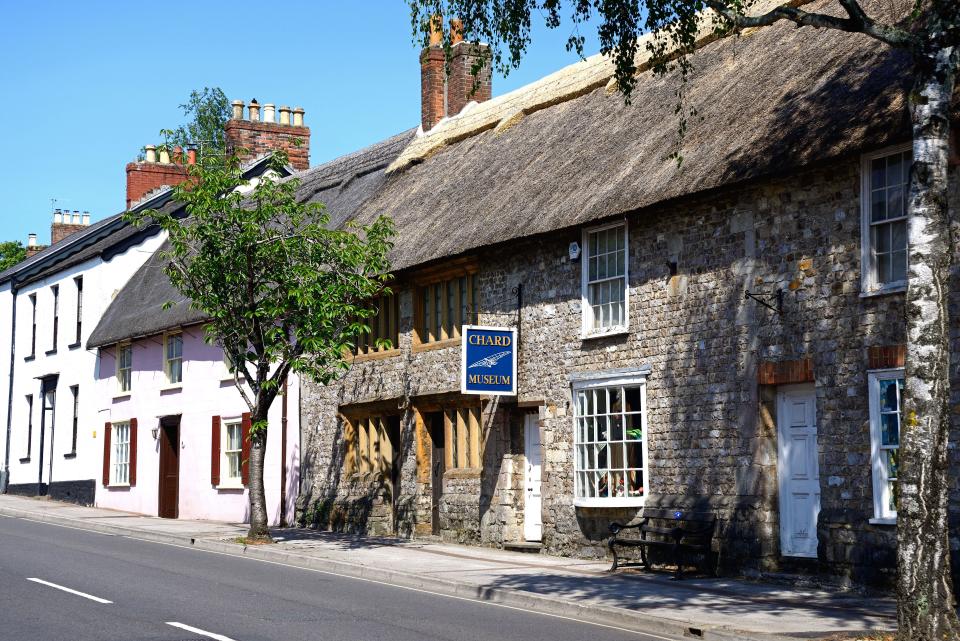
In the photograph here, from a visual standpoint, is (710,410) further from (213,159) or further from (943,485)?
(213,159)

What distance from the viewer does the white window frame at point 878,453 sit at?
14.2 meters

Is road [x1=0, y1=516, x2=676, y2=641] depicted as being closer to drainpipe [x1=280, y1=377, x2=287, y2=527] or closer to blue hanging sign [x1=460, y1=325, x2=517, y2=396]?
blue hanging sign [x1=460, y1=325, x2=517, y2=396]

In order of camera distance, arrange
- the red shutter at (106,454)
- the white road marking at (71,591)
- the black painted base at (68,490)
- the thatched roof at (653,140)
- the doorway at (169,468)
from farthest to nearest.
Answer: the black painted base at (68,490), the red shutter at (106,454), the doorway at (169,468), the thatched roof at (653,140), the white road marking at (71,591)

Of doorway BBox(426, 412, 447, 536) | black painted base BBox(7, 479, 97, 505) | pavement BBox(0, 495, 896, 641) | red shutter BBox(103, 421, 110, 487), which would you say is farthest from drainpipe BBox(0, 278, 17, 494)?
doorway BBox(426, 412, 447, 536)

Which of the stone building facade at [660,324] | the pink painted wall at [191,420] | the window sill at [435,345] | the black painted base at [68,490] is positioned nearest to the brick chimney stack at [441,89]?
the stone building facade at [660,324]

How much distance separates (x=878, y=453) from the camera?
47.2ft

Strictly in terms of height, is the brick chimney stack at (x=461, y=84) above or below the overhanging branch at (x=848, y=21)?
above

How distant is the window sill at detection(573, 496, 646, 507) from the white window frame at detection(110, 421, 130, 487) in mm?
18601

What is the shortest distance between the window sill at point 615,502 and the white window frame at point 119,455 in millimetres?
18601

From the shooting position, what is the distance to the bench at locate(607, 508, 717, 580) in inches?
638

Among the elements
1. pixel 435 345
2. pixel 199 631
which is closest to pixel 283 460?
pixel 435 345

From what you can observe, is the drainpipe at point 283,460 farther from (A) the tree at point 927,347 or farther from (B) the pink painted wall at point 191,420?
(A) the tree at point 927,347

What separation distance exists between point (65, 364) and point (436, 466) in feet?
60.5

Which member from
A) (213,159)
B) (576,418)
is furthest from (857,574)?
(213,159)
